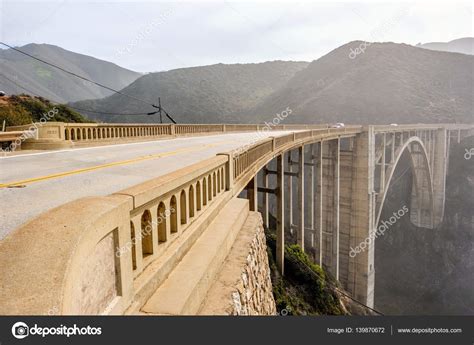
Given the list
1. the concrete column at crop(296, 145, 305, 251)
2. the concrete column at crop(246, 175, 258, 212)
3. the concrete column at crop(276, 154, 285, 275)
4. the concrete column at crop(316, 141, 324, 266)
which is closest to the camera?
the concrete column at crop(246, 175, 258, 212)

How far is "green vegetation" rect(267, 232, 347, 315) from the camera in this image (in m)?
15.6

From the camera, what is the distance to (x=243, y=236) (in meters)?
6.07

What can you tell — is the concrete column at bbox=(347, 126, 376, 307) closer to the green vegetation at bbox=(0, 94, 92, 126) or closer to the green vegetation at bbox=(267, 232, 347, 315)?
the green vegetation at bbox=(267, 232, 347, 315)

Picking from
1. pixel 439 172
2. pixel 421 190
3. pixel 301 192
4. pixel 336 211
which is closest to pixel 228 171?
pixel 301 192

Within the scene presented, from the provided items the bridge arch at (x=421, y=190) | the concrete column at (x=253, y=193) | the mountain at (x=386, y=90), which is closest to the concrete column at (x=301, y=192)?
the concrete column at (x=253, y=193)

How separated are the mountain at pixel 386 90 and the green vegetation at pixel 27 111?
64.9 m

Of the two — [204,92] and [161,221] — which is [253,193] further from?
[204,92]

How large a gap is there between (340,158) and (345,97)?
2645 inches

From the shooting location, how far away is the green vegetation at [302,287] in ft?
51.3

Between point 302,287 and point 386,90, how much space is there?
86015 mm

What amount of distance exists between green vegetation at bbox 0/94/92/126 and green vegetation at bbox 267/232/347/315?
21.9m

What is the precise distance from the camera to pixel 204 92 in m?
151

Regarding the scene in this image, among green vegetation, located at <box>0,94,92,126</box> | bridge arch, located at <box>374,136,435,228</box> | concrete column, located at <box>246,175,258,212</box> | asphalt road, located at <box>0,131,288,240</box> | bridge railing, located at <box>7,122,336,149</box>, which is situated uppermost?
green vegetation, located at <box>0,94,92,126</box>

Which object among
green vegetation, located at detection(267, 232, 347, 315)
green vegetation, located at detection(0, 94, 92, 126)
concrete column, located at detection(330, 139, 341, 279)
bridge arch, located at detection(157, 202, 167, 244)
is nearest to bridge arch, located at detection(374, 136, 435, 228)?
concrete column, located at detection(330, 139, 341, 279)
